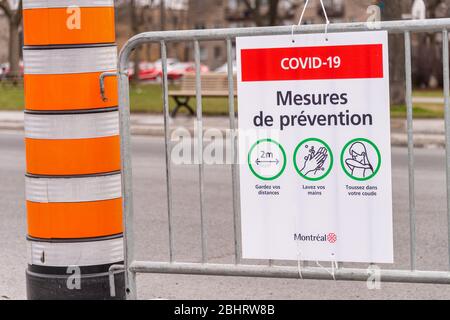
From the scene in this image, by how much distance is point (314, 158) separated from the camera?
4965 millimetres

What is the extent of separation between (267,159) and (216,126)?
1408cm

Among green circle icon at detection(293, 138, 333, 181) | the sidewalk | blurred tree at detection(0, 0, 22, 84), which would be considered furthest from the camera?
blurred tree at detection(0, 0, 22, 84)

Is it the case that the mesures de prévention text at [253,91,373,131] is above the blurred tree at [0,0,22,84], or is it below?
below

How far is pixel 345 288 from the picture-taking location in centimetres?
634

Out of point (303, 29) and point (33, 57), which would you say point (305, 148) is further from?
point (33, 57)

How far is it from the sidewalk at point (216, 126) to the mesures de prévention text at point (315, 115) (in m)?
10.4

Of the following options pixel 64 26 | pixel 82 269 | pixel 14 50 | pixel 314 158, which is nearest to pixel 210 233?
pixel 82 269

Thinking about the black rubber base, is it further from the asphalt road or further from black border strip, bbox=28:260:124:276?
the asphalt road

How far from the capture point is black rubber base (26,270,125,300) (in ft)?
18.0

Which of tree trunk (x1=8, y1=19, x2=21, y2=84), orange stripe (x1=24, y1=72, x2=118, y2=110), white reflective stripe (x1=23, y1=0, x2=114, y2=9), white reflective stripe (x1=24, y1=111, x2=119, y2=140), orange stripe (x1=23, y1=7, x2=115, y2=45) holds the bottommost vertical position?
white reflective stripe (x1=24, y1=111, x2=119, y2=140)

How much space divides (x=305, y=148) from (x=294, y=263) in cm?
61

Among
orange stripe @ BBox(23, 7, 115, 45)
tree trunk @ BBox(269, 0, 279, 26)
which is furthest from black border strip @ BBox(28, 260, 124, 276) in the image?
tree trunk @ BBox(269, 0, 279, 26)

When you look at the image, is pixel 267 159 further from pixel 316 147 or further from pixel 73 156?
pixel 73 156

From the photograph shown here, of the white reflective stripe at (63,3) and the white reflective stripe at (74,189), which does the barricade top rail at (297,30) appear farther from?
the white reflective stripe at (74,189)
